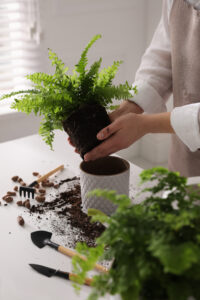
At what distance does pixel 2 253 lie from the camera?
A: 0.99 meters

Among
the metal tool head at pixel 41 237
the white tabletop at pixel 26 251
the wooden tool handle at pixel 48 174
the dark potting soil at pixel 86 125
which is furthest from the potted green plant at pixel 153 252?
the wooden tool handle at pixel 48 174

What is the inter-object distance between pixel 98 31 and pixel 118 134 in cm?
184

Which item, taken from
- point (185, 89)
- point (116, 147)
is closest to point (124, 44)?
point (185, 89)

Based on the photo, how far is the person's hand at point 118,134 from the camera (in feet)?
3.83

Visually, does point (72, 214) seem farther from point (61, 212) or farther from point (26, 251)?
point (26, 251)

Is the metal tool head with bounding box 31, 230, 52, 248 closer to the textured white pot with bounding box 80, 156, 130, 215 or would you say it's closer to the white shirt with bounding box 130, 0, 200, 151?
the textured white pot with bounding box 80, 156, 130, 215

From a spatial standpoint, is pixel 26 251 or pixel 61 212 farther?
pixel 61 212

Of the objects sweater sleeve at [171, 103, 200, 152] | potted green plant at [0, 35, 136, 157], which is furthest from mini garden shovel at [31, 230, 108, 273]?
sweater sleeve at [171, 103, 200, 152]

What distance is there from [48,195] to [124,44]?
80.9 inches

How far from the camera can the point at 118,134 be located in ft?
4.04

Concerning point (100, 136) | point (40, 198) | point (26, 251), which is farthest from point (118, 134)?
point (26, 251)

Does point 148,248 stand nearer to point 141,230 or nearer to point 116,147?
point 141,230

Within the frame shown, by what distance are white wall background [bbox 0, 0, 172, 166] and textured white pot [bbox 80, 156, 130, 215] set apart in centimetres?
160

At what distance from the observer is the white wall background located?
Result: 8.75 ft
